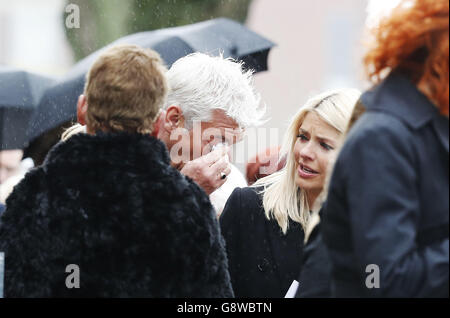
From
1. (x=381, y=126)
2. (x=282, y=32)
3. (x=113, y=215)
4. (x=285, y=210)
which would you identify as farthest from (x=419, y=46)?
(x=282, y=32)

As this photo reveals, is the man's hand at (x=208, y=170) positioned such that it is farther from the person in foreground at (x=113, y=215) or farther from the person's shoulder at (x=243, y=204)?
the person in foreground at (x=113, y=215)

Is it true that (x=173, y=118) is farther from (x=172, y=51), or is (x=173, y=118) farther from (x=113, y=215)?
(x=172, y=51)

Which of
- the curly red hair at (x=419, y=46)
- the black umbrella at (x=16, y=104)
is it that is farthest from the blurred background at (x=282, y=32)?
the curly red hair at (x=419, y=46)

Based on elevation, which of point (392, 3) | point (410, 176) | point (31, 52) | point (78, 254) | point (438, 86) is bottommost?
point (31, 52)

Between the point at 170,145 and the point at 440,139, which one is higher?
the point at 440,139

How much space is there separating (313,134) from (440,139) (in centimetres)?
148

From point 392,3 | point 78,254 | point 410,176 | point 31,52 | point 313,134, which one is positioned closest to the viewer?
point 410,176

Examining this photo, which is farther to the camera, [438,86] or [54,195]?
[54,195]

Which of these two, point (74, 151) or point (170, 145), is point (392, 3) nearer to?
point (74, 151)

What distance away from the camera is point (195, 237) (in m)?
2.62

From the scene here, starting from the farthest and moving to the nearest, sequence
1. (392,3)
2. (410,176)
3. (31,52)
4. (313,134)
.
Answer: (31,52) → (313,134) → (392,3) → (410,176)

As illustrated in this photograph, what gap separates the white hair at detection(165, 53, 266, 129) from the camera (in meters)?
3.69

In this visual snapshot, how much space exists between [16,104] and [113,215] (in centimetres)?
379
